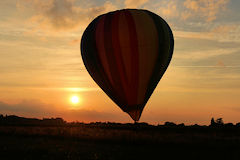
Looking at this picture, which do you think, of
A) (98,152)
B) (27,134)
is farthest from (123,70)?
(27,134)

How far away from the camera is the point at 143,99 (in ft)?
99.2

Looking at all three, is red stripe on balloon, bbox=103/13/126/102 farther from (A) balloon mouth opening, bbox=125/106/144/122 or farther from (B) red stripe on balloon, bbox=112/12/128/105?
(A) balloon mouth opening, bbox=125/106/144/122

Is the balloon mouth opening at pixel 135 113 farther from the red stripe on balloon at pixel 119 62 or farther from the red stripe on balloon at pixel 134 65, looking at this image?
the red stripe on balloon at pixel 119 62

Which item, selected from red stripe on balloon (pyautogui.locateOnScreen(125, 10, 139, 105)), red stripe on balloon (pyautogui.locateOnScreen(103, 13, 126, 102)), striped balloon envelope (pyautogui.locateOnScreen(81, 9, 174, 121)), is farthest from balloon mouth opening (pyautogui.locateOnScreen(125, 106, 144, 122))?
red stripe on balloon (pyautogui.locateOnScreen(103, 13, 126, 102))

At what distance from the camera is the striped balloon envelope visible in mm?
29703

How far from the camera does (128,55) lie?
2969 cm

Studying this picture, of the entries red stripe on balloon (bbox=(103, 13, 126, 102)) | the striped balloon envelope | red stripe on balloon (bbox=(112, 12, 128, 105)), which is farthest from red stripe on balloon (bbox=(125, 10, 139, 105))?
red stripe on balloon (bbox=(103, 13, 126, 102))

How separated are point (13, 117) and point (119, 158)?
82.1m

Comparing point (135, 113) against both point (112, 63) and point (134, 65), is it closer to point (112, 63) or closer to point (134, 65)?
point (134, 65)

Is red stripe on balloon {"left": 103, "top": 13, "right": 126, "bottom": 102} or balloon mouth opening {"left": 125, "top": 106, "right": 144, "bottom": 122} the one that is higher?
red stripe on balloon {"left": 103, "top": 13, "right": 126, "bottom": 102}

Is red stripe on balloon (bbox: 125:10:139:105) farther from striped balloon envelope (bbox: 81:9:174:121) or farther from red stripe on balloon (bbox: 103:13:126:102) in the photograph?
red stripe on balloon (bbox: 103:13:126:102)

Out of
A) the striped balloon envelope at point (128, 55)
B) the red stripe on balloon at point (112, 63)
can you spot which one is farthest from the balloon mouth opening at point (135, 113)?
the red stripe on balloon at point (112, 63)

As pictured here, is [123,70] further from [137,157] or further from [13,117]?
[13,117]

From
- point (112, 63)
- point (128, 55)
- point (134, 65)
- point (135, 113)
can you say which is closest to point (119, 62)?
point (112, 63)
